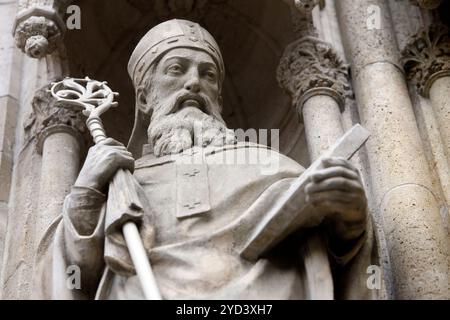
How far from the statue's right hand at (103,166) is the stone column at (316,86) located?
57.4 inches

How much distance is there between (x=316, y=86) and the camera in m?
7.58

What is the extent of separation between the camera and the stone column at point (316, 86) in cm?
731

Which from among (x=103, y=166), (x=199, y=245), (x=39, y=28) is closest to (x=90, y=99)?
(x=103, y=166)

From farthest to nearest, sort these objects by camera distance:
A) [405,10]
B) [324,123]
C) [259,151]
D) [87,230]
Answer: [405,10]
[324,123]
[259,151]
[87,230]

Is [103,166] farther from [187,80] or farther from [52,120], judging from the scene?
[52,120]

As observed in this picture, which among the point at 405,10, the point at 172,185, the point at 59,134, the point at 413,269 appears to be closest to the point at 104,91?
the point at 172,185

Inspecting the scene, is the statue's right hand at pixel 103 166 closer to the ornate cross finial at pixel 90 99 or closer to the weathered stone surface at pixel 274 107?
the weathered stone surface at pixel 274 107

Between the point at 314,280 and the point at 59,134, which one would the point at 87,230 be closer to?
the point at 314,280

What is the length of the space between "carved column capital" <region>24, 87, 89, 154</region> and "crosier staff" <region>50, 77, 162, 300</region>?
29.0 inches

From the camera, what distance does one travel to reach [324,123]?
7348mm

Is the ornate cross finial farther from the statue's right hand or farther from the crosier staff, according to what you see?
the statue's right hand
